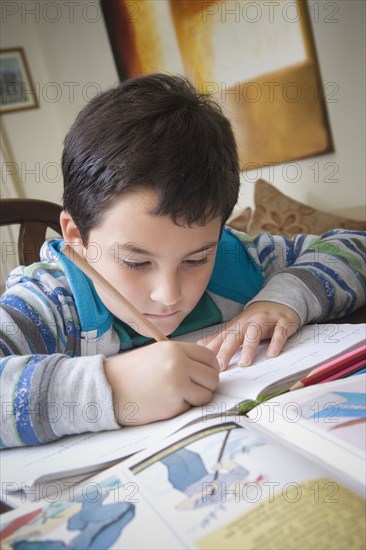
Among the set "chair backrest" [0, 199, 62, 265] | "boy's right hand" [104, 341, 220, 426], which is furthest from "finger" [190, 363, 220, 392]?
"chair backrest" [0, 199, 62, 265]

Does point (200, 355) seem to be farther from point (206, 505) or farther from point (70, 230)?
point (70, 230)

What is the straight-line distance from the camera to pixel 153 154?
0.65 m

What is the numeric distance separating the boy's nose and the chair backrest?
556 millimetres

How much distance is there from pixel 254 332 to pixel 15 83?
8.65ft

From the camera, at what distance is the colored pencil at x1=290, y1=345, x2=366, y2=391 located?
1.55 ft

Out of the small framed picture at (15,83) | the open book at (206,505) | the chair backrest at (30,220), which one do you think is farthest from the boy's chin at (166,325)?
the small framed picture at (15,83)

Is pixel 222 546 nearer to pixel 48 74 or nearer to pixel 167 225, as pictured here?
pixel 167 225

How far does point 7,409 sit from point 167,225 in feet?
0.93

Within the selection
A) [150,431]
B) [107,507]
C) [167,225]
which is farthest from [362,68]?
[107,507]

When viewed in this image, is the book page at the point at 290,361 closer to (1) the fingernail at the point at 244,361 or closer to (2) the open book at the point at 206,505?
(1) the fingernail at the point at 244,361

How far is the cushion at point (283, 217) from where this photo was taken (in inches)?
62.7

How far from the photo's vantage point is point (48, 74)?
9.12ft

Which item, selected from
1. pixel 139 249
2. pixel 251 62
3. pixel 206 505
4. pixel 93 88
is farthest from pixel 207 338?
pixel 93 88

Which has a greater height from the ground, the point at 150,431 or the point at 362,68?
the point at 362,68
